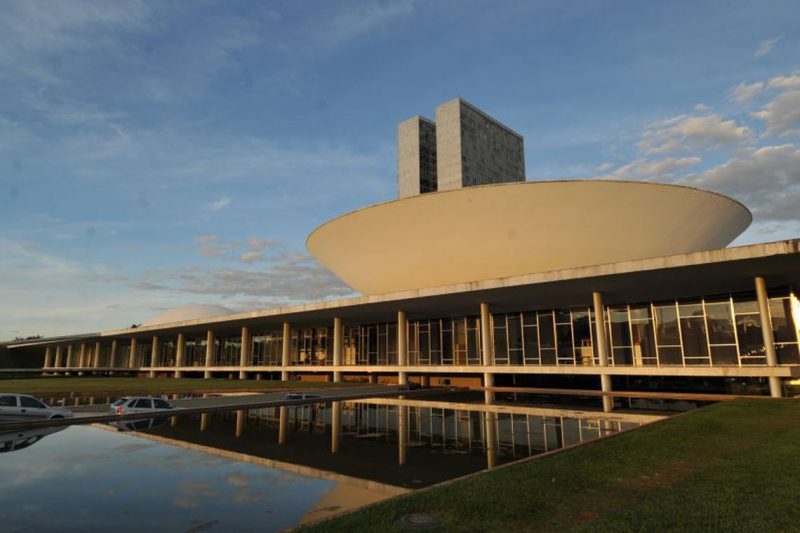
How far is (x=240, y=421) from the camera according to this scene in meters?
18.7

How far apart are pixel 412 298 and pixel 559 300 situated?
9909mm

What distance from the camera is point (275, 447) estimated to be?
43.8ft

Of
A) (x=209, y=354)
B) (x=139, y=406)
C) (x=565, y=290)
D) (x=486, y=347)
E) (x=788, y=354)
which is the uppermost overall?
(x=565, y=290)

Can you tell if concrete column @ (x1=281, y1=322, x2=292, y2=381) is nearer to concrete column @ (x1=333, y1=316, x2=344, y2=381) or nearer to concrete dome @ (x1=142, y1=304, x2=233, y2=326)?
concrete column @ (x1=333, y1=316, x2=344, y2=381)

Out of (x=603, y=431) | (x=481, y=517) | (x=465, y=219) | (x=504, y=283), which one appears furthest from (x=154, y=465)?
(x=465, y=219)

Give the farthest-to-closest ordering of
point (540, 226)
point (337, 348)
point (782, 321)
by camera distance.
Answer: point (337, 348)
point (540, 226)
point (782, 321)

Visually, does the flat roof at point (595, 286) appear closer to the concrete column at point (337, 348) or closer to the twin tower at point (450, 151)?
the concrete column at point (337, 348)

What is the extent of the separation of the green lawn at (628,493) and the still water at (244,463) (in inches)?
55.3

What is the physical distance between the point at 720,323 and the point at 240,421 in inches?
1053

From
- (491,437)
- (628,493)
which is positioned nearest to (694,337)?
(491,437)

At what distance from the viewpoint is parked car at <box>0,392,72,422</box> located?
723 inches

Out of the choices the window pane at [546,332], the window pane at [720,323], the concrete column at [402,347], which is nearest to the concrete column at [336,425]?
the concrete column at [402,347]

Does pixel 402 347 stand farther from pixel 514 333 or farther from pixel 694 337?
pixel 694 337

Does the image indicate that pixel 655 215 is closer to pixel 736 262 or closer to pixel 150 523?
pixel 736 262
